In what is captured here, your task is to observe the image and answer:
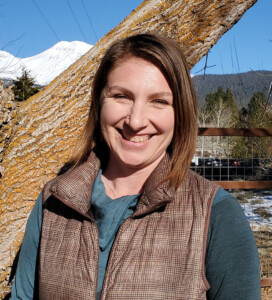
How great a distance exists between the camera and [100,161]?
5.04ft

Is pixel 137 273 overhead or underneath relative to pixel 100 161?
underneath

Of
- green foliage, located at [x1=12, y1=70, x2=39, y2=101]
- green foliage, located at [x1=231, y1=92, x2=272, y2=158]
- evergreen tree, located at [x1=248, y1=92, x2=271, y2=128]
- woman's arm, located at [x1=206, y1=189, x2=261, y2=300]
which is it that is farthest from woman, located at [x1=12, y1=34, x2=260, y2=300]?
green foliage, located at [x1=231, y1=92, x2=272, y2=158]

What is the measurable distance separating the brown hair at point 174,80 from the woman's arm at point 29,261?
1.83ft

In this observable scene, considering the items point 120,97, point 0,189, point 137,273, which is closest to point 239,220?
point 137,273

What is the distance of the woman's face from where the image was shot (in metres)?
1.23

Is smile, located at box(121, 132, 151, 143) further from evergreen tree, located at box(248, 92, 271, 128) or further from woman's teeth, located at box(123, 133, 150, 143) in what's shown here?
evergreen tree, located at box(248, 92, 271, 128)

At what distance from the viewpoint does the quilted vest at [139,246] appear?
3.63 feet

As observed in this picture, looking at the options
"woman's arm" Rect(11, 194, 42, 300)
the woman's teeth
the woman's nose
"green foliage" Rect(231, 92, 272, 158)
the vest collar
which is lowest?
"woman's arm" Rect(11, 194, 42, 300)

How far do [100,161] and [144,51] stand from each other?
529 millimetres

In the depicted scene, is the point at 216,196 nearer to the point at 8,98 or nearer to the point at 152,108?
the point at 152,108

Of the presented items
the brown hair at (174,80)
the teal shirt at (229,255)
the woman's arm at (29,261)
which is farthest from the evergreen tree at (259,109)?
the woman's arm at (29,261)

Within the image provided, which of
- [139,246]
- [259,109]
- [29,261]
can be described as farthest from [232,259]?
[259,109]

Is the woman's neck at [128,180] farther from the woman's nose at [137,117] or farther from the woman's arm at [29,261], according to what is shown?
the woman's arm at [29,261]

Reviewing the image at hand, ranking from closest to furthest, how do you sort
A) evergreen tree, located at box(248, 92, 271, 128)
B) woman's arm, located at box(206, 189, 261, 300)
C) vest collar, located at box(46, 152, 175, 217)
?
1. woman's arm, located at box(206, 189, 261, 300)
2. vest collar, located at box(46, 152, 175, 217)
3. evergreen tree, located at box(248, 92, 271, 128)
